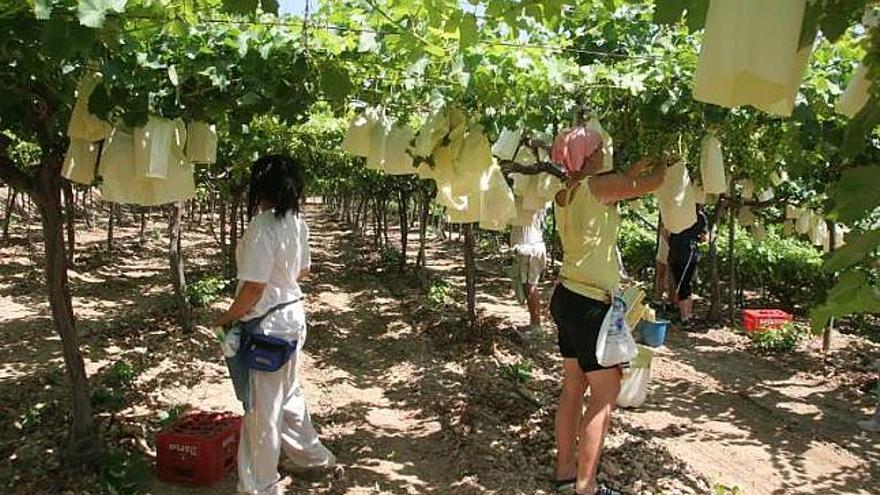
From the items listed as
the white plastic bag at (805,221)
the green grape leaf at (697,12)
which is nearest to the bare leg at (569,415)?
the green grape leaf at (697,12)

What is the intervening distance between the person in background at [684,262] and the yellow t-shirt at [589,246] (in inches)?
207

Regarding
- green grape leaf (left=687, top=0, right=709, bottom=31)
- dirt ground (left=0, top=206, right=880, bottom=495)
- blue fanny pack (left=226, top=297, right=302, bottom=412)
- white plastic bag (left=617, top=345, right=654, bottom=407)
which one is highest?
green grape leaf (left=687, top=0, right=709, bottom=31)

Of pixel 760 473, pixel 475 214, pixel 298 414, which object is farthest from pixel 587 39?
pixel 298 414

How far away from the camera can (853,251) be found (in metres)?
0.98

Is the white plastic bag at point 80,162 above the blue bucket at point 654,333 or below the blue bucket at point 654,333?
above

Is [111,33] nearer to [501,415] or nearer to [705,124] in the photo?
[705,124]

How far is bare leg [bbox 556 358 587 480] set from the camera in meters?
3.31

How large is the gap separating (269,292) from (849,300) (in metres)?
2.68

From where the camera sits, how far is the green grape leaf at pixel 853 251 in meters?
0.97

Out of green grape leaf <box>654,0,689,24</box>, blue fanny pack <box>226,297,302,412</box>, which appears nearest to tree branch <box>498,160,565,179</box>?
blue fanny pack <box>226,297,302,412</box>

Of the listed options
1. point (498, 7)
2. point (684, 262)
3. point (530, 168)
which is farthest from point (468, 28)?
point (684, 262)

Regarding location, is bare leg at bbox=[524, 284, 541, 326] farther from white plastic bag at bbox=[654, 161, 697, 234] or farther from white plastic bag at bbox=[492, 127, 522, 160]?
white plastic bag at bbox=[654, 161, 697, 234]

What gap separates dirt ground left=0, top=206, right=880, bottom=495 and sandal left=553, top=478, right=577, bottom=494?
0.72 ft

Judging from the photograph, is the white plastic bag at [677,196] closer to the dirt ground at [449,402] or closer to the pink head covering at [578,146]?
the pink head covering at [578,146]
